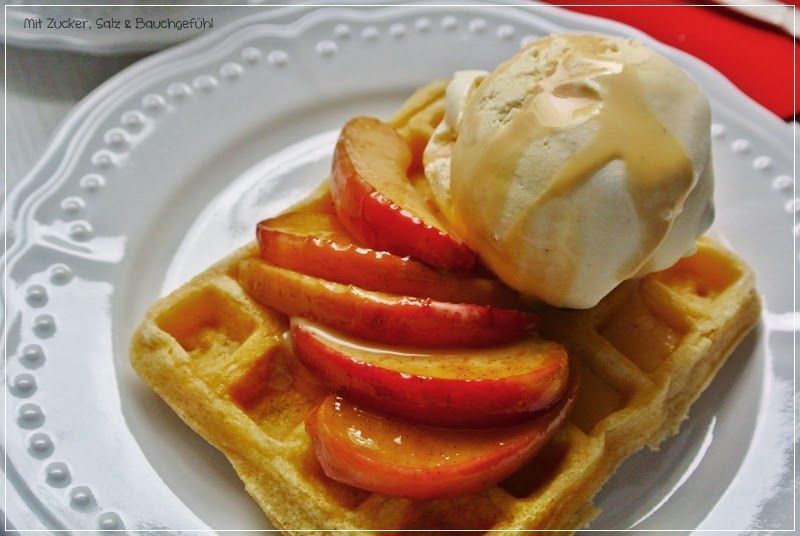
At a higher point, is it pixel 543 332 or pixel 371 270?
pixel 371 270

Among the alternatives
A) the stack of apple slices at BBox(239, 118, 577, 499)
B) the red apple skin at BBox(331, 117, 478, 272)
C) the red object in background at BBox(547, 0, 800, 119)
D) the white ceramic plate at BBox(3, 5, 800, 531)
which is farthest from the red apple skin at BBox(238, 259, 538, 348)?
the red object in background at BBox(547, 0, 800, 119)

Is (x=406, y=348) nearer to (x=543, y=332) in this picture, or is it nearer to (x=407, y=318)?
(x=407, y=318)

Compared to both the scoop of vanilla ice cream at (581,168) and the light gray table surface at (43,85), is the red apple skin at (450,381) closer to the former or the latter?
the scoop of vanilla ice cream at (581,168)

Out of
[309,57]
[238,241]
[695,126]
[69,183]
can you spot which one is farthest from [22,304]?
[695,126]

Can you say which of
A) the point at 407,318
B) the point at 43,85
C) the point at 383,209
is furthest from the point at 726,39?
the point at 43,85

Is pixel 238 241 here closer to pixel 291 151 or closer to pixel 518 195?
pixel 291 151

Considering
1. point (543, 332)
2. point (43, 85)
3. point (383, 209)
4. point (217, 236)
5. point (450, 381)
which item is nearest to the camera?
point (450, 381)

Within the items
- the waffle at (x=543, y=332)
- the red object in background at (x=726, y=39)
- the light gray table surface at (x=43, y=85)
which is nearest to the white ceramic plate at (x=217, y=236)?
the waffle at (x=543, y=332)

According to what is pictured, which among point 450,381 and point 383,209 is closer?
point 450,381

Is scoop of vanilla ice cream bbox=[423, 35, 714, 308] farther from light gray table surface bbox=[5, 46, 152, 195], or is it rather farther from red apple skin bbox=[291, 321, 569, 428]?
light gray table surface bbox=[5, 46, 152, 195]

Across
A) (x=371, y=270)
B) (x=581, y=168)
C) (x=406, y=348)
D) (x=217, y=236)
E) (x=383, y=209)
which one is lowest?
(x=217, y=236)
